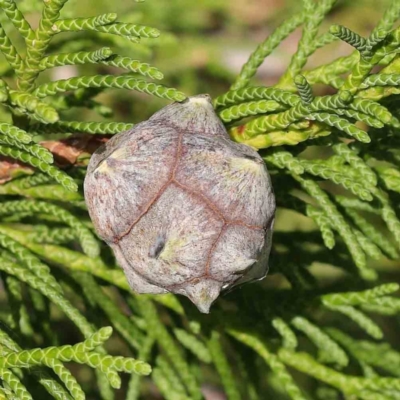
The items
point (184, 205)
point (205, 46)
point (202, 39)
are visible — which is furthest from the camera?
point (202, 39)

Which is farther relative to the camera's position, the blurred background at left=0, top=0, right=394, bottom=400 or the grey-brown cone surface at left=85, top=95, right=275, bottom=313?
the blurred background at left=0, top=0, right=394, bottom=400

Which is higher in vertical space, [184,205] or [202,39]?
[184,205]

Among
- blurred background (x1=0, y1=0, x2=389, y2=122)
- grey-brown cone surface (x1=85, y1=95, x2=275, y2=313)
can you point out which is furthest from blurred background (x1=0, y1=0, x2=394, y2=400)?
grey-brown cone surface (x1=85, y1=95, x2=275, y2=313)

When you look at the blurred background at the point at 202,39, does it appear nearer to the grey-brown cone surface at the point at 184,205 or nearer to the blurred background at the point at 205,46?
the blurred background at the point at 205,46

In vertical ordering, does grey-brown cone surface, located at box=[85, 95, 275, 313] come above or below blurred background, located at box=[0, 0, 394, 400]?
above


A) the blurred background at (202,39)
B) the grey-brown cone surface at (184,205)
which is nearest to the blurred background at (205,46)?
the blurred background at (202,39)

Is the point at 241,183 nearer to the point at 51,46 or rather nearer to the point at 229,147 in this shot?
the point at 229,147

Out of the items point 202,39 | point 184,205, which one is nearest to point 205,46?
point 202,39

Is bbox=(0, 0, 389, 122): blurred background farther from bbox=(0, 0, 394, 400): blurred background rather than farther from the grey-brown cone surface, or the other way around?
the grey-brown cone surface

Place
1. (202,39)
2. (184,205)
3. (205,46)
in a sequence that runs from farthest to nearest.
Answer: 1. (202,39)
2. (205,46)
3. (184,205)

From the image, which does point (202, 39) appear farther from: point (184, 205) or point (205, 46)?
point (184, 205)
